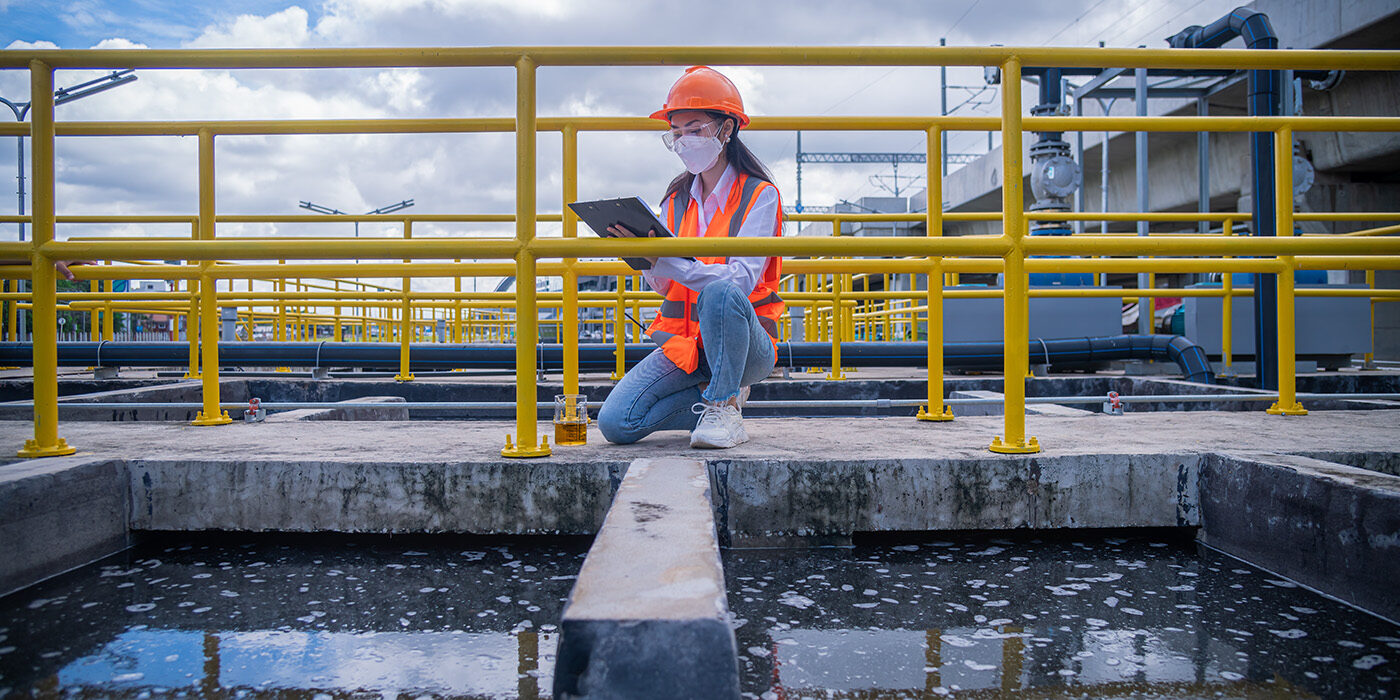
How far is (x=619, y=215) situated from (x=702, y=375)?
0.66 metres

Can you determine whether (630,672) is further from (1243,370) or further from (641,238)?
(1243,370)

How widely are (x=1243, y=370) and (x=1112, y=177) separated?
11259 mm

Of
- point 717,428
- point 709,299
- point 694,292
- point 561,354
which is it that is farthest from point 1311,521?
point 561,354

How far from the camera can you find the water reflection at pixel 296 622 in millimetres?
1218

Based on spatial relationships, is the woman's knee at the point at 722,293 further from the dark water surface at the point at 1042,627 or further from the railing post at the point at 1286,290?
the railing post at the point at 1286,290

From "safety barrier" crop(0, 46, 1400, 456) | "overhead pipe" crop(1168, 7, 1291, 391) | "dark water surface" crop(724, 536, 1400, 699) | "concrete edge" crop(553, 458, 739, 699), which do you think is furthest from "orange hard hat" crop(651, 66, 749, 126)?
"overhead pipe" crop(1168, 7, 1291, 391)

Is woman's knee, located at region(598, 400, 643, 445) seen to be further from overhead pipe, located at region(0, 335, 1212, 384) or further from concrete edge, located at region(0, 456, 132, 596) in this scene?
overhead pipe, located at region(0, 335, 1212, 384)

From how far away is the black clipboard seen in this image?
188 cm

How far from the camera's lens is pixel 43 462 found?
6.18 feet

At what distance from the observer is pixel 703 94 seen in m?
2.25

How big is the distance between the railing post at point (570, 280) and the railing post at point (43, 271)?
1360mm

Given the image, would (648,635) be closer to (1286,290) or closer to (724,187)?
(724,187)

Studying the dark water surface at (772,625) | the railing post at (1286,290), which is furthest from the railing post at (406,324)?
the railing post at (1286,290)

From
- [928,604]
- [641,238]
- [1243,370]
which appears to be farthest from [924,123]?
[1243,370]
